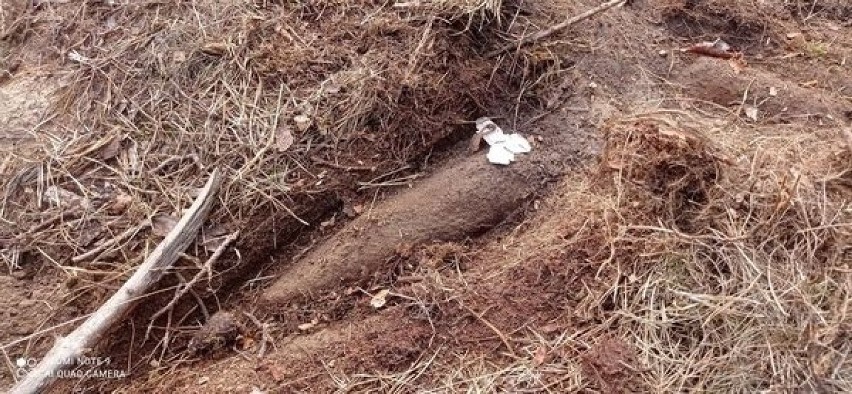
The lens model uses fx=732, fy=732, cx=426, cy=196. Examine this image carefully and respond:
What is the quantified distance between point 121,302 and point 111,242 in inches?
10.5

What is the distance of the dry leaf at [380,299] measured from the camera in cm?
229

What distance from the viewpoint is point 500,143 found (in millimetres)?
2623

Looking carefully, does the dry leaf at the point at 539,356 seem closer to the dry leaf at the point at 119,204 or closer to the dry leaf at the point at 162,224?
the dry leaf at the point at 162,224

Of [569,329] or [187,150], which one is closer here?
[569,329]

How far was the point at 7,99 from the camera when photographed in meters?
2.72

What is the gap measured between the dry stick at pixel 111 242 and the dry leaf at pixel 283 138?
49cm

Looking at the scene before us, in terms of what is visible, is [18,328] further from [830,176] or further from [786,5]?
[786,5]

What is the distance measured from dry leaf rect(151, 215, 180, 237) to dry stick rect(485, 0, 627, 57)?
128 cm

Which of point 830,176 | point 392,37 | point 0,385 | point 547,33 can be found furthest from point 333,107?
point 830,176

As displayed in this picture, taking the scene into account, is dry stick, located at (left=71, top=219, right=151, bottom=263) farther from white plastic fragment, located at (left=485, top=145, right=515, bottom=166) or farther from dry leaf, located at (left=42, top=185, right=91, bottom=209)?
white plastic fragment, located at (left=485, top=145, right=515, bottom=166)

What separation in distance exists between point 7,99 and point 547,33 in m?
2.04

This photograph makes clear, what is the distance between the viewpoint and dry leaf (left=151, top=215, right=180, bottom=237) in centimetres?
235

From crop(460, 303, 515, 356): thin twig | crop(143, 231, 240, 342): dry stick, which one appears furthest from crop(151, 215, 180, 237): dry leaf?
crop(460, 303, 515, 356): thin twig

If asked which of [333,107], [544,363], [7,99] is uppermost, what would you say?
[7,99]
